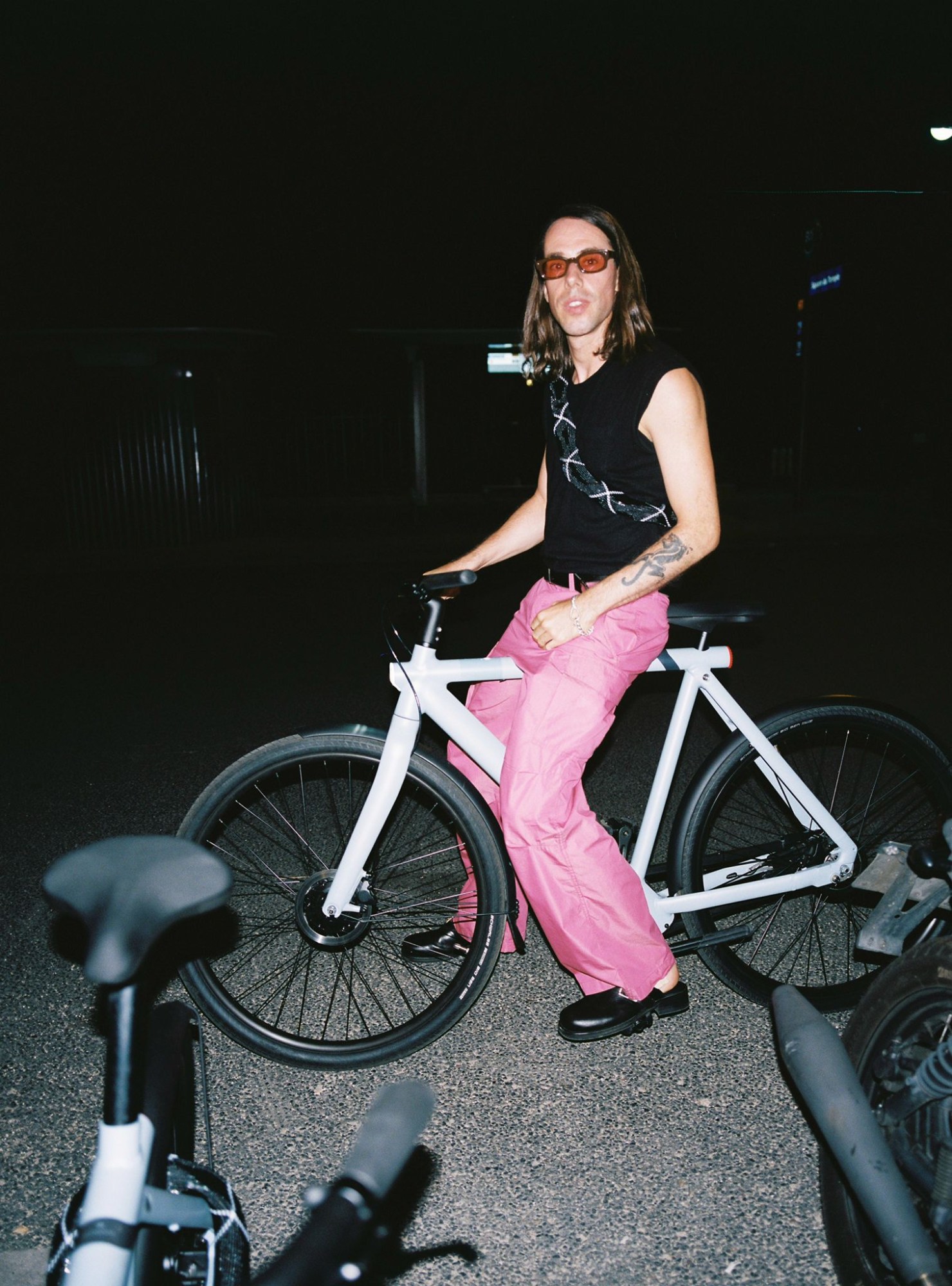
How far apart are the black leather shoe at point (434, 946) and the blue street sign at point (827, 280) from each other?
759 inches

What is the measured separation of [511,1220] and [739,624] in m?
1.62

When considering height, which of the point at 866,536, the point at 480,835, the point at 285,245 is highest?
the point at 285,245

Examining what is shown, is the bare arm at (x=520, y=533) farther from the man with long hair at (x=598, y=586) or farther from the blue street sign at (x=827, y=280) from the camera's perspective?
the blue street sign at (x=827, y=280)

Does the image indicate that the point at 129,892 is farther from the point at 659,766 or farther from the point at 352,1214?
the point at 659,766

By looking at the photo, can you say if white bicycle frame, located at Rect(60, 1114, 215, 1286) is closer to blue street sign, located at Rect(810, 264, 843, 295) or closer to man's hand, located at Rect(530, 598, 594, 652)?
man's hand, located at Rect(530, 598, 594, 652)

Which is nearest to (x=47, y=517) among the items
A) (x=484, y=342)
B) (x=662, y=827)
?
(x=484, y=342)

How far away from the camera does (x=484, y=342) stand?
2039 centimetres

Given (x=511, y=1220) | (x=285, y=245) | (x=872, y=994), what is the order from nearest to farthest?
(x=872, y=994)
(x=511, y=1220)
(x=285, y=245)

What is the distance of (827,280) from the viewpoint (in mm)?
21062

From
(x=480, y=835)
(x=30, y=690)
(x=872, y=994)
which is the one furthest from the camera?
(x=30, y=690)

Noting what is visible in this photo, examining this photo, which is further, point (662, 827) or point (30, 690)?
point (30, 690)

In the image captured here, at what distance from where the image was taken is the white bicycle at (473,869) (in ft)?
9.57

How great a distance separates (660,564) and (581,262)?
0.84 meters

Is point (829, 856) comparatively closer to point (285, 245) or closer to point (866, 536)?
point (866, 536)
